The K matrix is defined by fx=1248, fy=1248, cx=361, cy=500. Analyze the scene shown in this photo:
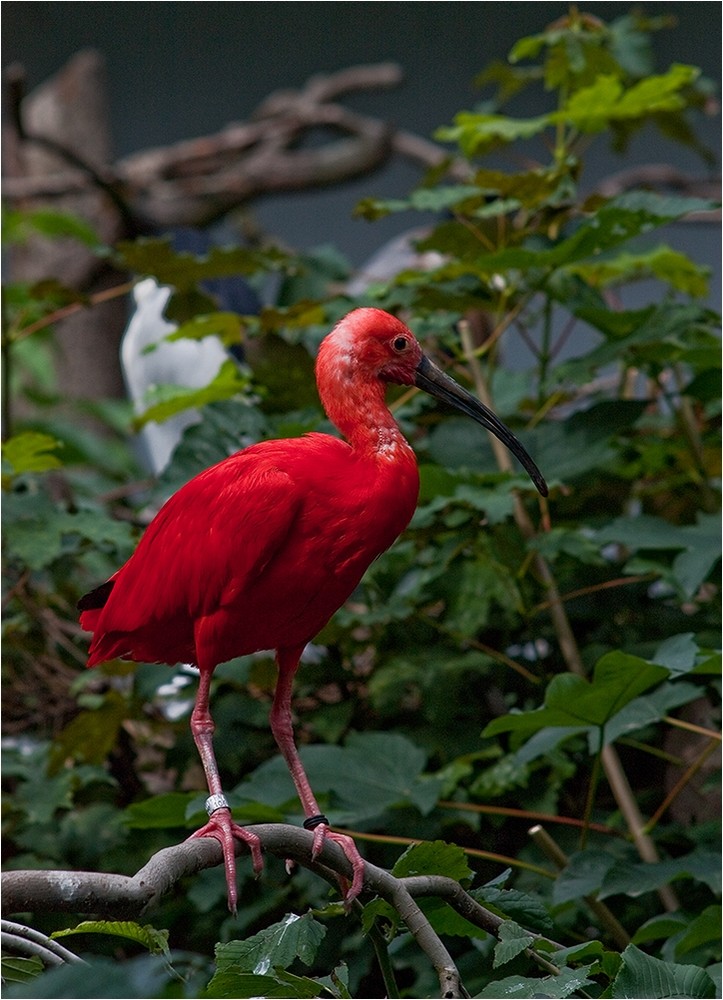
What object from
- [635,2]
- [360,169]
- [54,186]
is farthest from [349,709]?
A: [635,2]

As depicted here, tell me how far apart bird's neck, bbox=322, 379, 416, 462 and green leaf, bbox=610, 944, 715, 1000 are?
22.0 inches

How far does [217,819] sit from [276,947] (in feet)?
0.47

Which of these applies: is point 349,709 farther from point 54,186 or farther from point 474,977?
point 54,186

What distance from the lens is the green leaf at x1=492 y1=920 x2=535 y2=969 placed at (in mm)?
1243

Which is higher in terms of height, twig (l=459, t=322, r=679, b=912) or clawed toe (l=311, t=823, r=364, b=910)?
clawed toe (l=311, t=823, r=364, b=910)

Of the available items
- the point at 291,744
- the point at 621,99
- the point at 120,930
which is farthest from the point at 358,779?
the point at 621,99

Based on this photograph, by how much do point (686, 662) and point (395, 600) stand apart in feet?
2.79

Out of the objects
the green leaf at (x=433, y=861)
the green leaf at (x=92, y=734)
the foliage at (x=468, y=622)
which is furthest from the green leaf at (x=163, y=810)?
the green leaf at (x=433, y=861)

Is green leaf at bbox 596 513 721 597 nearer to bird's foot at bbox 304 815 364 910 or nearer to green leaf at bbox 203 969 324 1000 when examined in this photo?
bird's foot at bbox 304 815 364 910

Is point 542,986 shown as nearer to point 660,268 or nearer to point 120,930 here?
point 120,930

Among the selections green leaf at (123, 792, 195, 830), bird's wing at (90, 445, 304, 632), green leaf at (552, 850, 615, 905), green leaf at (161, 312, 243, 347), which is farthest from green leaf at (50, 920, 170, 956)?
green leaf at (161, 312, 243, 347)

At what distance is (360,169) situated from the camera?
5.23m

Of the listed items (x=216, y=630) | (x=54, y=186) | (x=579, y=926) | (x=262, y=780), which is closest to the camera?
(x=216, y=630)

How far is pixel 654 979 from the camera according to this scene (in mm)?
1205
